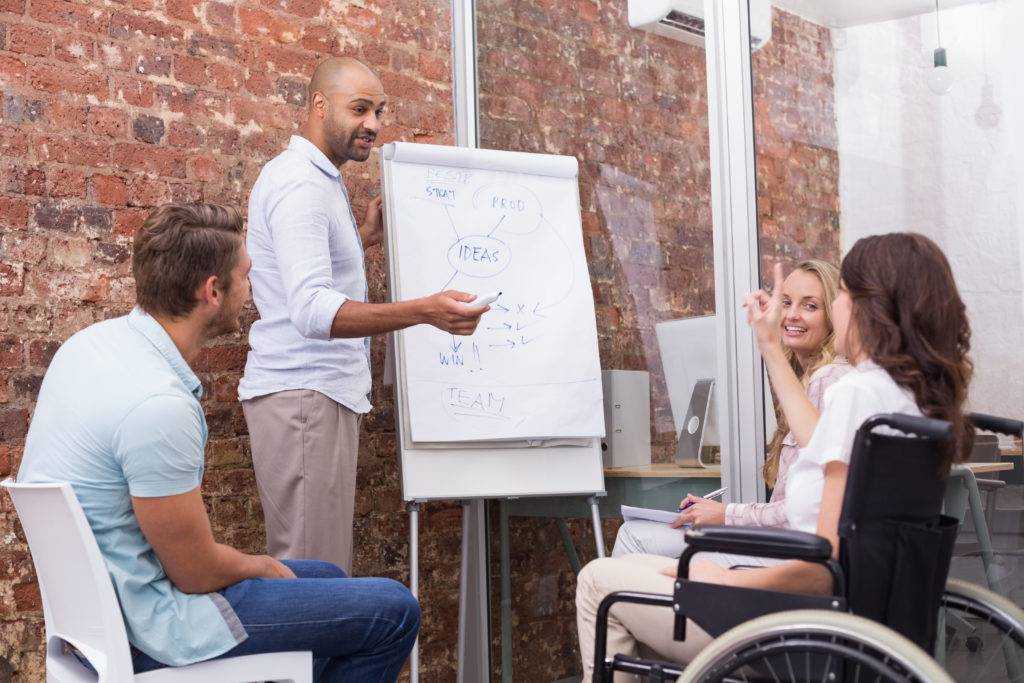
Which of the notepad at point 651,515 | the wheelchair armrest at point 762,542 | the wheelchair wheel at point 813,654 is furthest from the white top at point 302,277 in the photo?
the wheelchair wheel at point 813,654

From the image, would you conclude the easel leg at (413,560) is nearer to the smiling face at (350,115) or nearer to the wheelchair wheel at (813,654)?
the smiling face at (350,115)

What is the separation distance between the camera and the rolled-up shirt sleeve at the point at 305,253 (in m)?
2.65

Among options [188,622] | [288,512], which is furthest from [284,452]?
[188,622]

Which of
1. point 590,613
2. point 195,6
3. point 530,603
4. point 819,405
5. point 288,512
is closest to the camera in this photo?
point 590,613

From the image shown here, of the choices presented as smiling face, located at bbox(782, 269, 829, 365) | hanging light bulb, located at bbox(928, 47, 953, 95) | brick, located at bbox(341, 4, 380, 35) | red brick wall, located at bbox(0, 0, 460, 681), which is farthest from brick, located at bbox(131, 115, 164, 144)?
hanging light bulb, located at bbox(928, 47, 953, 95)

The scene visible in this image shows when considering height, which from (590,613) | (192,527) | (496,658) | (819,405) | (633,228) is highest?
(633,228)

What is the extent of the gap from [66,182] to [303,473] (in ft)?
3.16

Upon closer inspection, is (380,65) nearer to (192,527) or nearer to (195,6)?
(195,6)

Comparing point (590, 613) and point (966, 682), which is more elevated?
point (590, 613)

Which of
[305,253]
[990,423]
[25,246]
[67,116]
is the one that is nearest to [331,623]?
[305,253]

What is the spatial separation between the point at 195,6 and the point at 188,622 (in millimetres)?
1904

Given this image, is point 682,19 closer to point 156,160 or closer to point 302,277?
point 302,277

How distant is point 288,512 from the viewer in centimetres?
279

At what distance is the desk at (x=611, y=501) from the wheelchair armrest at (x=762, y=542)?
1.21m
